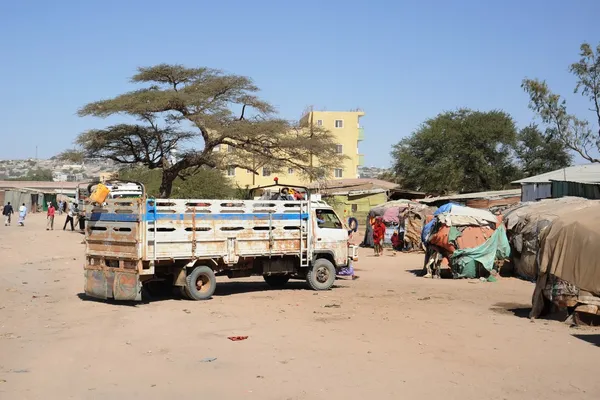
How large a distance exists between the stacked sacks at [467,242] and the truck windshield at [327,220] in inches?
192

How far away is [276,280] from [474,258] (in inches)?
250

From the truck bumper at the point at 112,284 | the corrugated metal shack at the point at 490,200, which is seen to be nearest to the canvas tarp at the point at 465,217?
the truck bumper at the point at 112,284

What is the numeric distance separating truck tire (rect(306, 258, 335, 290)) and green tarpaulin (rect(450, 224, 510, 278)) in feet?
17.0

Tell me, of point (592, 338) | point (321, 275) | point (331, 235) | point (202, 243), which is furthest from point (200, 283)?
point (592, 338)

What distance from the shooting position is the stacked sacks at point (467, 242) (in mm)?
20406

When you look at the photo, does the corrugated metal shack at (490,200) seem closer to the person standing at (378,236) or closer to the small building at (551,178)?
the small building at (551,178)

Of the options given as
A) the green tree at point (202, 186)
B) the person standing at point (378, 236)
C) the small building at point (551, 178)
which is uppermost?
the green tree at point (202, 186)

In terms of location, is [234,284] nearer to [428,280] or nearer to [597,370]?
[428,280]

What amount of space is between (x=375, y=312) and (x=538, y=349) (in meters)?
4.03

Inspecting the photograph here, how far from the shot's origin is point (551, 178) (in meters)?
31.2

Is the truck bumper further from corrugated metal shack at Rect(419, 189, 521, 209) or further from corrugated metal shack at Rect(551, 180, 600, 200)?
corrugated metal shack at Rect(419, 189, 521, 209)

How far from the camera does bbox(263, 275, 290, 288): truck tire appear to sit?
58.1 feet

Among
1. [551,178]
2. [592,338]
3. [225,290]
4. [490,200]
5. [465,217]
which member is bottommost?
[592,338]

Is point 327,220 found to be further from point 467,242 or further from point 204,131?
point 204,131
